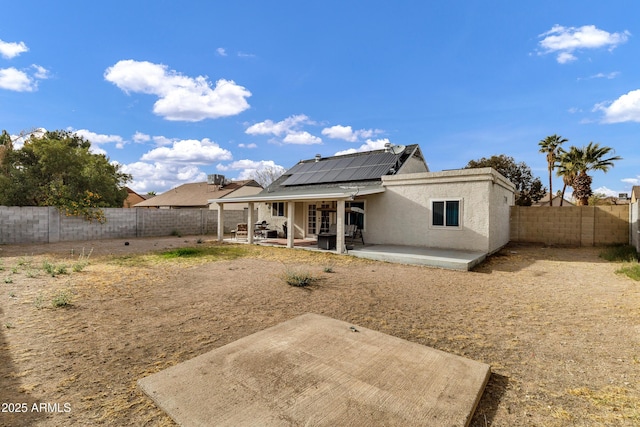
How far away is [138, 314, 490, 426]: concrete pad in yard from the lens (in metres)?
2.38

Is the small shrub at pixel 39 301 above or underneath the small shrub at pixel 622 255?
underneath

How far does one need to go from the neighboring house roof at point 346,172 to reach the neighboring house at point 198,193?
38.0 feet

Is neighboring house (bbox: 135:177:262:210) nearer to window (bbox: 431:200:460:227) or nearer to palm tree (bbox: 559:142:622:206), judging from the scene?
window (bbox: 431:200:460:227)

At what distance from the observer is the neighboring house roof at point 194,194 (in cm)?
3058

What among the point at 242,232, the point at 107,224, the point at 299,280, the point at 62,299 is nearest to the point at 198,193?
the point at 107,224

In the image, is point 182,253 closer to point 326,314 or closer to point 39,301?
point 39,301

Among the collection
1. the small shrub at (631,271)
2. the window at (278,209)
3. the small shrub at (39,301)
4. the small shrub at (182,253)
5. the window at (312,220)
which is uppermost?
the window at (278,209)

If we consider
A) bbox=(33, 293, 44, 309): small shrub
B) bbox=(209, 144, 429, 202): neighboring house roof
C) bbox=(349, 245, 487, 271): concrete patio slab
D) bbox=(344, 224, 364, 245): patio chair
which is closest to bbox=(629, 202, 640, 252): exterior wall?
bbox=(349, 245, 487, 271): concrete patio slab

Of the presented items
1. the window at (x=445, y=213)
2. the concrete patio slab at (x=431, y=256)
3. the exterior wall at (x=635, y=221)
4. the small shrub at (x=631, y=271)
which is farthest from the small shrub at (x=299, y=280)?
the exterior wall at (x=635, y=221)

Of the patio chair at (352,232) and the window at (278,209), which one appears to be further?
the window at (278,209)

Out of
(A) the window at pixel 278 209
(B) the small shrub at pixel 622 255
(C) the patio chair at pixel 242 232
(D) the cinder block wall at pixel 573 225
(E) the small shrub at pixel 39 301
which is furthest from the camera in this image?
(A) the window at pixel 278 209

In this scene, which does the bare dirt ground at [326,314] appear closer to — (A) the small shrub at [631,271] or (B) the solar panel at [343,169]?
(A) the small shrub at [631,271]

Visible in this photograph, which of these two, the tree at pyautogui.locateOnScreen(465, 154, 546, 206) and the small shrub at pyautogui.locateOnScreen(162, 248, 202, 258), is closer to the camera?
the small shrub at pyautogui.locateOnScreen(162, 248, 202, 258)

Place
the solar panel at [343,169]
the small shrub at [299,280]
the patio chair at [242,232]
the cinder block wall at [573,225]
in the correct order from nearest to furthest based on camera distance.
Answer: the small shrub at [299,280] → the cinder block wall at [573,225] → the solar panel at [343,169] → the patio chair at [242,232]
